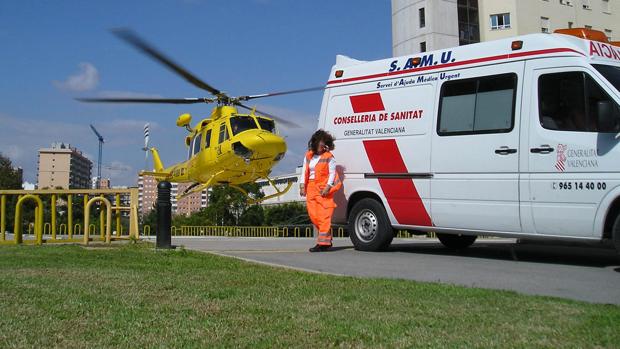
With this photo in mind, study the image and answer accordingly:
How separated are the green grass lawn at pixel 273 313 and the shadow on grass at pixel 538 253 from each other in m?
3.77

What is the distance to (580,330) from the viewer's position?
404cm

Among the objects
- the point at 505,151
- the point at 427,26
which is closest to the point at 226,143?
the point at 505,151

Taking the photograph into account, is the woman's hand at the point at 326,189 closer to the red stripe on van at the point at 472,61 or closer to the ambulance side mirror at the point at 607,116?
the red stripe on van at the point at 472,61

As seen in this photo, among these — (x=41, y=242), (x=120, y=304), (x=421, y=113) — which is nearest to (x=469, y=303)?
(x=120, y=304)

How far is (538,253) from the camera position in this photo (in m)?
10.4

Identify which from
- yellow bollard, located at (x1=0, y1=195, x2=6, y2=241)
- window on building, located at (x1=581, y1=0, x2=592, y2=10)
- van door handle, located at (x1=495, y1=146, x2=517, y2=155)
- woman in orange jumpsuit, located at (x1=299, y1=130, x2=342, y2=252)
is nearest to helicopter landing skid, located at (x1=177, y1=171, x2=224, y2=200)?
yellow bollard, located at (x1=0, y1=195, x2=6, y2=241)

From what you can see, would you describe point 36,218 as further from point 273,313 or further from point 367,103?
point 273,313

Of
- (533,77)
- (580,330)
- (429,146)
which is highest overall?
(533,77)

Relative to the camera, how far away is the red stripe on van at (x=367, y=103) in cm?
1005

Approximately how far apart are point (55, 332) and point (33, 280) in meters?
2.41

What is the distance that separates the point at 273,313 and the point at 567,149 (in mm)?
4940

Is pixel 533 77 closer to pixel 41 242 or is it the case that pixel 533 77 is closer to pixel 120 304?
pixel 120 304

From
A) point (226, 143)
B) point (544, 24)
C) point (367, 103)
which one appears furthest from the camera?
point (544, 24)

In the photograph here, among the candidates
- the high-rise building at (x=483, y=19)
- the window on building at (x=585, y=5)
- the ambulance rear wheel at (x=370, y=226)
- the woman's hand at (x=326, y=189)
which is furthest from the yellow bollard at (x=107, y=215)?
the window on building at (x=585, y=5)
